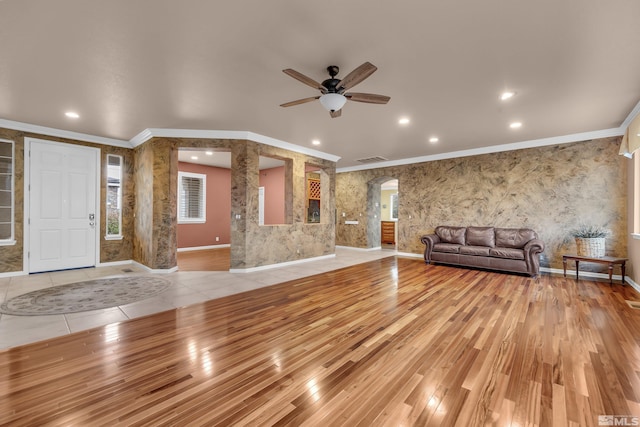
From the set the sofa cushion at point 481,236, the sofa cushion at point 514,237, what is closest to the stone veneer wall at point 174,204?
the sofa cushion at point 481,236

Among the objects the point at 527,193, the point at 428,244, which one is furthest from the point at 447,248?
the point at 527,193

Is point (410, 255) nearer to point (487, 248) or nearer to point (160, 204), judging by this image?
point (487, 248)

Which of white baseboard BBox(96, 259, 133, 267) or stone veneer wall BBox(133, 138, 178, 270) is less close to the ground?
stone veneer wall BBox(133, 138, 178, 270)

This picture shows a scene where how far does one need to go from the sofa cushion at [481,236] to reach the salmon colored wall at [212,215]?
7299 millimetres

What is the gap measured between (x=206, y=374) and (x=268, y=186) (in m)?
8.16

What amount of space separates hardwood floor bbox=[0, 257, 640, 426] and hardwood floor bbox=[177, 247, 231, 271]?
2385 mm

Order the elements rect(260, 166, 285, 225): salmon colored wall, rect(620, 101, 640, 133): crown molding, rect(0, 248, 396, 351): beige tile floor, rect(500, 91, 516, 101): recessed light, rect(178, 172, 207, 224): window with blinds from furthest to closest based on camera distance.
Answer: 1. rect(260, 166, 285, 225): salmon colored wall
2. rect(178, 172, 207, 224): window with blinds
3. rect(620, 101, 640, 133): crown molding
4. rect(500, 91, 516, 101): recessed light
5. rect(0, 248, 396, 351): beige tile floor

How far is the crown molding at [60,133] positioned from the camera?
482 centimetres

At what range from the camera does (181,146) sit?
5.33 m

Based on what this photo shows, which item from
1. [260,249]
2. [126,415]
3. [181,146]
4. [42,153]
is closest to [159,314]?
[126,415]

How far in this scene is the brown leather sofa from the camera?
205 inches

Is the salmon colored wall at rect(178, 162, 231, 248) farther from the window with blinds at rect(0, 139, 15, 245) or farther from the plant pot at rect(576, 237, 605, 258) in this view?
the plant pot at rect(576, 237, 605, 258)

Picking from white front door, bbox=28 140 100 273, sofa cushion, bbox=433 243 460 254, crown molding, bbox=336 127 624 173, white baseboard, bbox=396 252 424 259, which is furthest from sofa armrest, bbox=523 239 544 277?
white front door, bbox=28 140 100 273

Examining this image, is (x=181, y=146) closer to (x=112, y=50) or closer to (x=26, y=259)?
(x=112, y=50)
